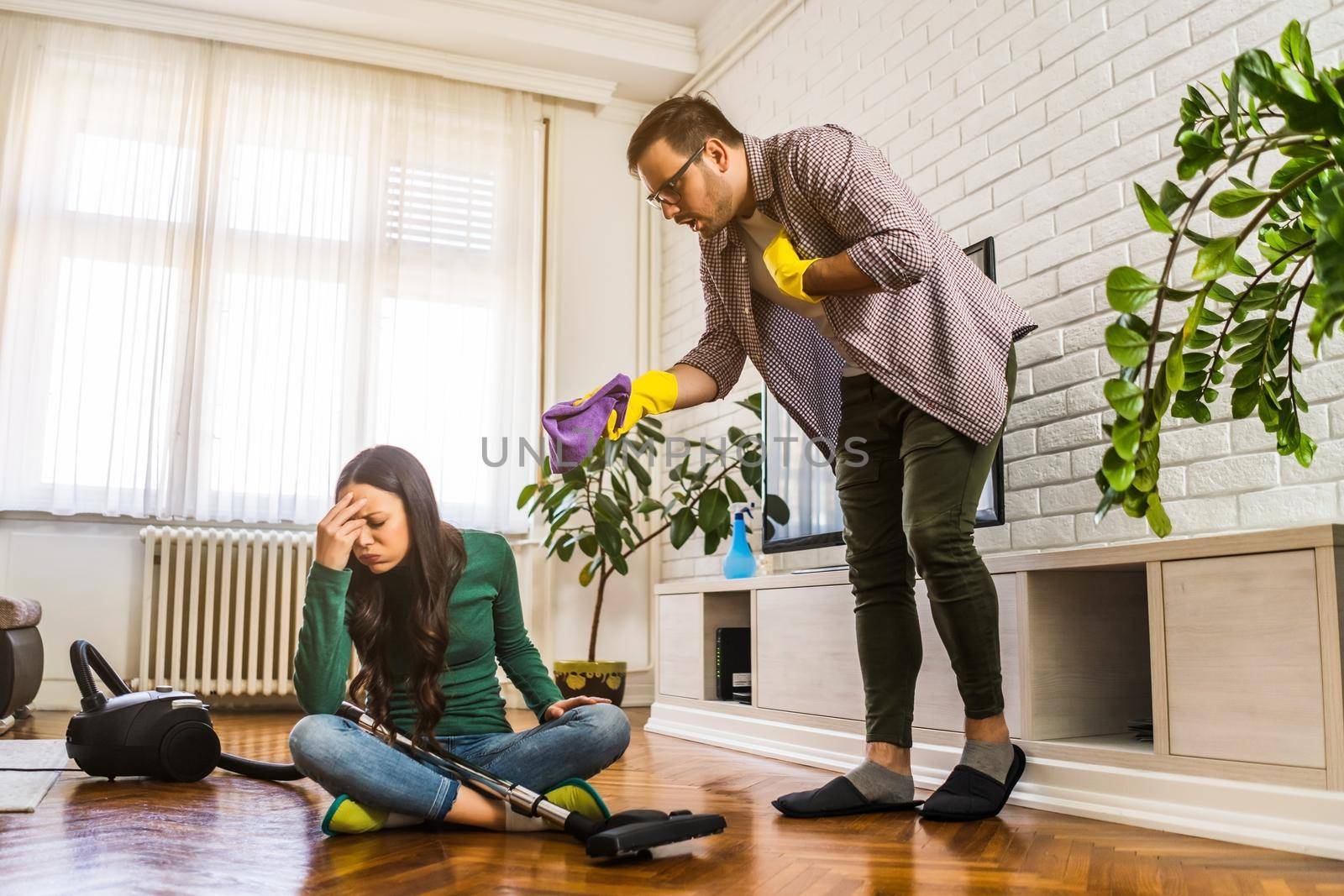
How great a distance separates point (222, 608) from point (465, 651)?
259cm

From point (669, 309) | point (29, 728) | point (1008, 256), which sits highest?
point (669, 309)

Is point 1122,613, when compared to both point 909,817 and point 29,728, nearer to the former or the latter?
point 909,817

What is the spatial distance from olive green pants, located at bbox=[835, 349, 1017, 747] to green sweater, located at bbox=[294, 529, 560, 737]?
1.96 ft

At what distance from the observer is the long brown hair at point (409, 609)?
168cm

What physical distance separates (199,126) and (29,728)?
92.0 inches

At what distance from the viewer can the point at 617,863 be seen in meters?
1.49

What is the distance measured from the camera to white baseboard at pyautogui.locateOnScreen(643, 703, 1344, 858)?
161 cm

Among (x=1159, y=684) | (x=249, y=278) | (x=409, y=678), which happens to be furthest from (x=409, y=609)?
(x=249, y=278)

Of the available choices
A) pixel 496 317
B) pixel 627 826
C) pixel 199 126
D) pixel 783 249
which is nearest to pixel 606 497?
pixel 496 317

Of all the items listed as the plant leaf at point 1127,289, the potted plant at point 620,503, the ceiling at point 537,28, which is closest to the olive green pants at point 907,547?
the plant leaf at point 1127,289

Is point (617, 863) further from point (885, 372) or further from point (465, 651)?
point (885, 372)

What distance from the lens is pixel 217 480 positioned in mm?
4125

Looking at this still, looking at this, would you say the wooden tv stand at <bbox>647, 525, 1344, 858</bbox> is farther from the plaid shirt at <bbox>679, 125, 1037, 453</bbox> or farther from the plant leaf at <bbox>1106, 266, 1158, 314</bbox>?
the plant leaf at <bbox>1106, 266, 1158, 314</bbox>

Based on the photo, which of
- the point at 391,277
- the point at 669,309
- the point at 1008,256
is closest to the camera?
the point at 1008,256
